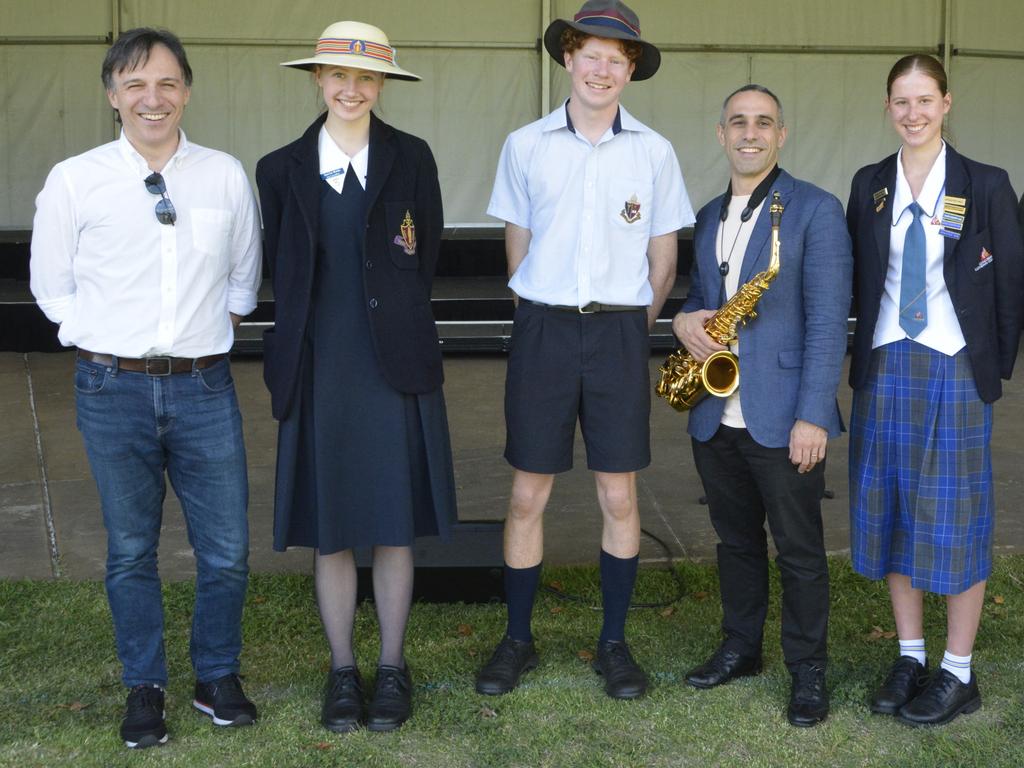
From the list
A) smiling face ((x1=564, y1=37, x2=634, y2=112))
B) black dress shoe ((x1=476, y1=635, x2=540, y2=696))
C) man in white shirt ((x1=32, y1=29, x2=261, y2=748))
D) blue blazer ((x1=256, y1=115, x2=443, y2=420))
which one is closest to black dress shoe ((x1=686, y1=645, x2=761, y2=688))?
black dress shoe ((x1=476, y1=635, x2=540, y2=696))

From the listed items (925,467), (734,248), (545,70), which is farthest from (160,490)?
(545,70)

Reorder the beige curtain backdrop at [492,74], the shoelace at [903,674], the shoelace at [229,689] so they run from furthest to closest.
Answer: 1. the beige curtain backdrop at [492,74]
2. the shoelace at [903,674]
3. the shoelace at [229,689]

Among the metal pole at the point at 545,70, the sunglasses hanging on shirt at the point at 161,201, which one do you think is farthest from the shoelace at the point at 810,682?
the metal pole at the point at 545,70

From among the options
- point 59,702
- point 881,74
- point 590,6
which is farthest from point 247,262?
point 881,74

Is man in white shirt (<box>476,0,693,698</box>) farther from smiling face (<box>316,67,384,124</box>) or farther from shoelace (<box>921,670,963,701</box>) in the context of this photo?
shoelace (<box>921,670,963,701</box>)

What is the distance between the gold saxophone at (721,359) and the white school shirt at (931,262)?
0.29 m

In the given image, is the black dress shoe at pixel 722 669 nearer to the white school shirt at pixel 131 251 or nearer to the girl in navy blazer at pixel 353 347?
the girl in navy blazer at pixel 353 347

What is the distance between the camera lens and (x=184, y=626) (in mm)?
3854

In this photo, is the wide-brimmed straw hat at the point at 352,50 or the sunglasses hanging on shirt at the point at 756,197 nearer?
the wide-brimmed straw hat at the point at 352,50

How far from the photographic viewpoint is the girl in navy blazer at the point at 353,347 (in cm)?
296

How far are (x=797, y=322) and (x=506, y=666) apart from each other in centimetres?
124

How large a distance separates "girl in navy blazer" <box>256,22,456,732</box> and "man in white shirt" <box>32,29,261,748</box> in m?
0.13

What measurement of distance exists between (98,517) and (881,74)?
883 centimetres

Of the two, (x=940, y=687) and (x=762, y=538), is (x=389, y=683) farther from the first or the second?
(x=940, y=687)
